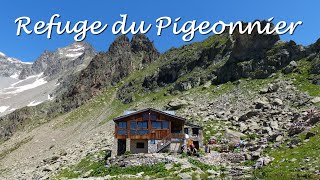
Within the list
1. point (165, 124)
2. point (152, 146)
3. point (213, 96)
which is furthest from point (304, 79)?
point (152, 146)

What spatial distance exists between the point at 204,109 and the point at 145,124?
20707 millimetres

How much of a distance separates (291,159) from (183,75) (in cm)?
8052

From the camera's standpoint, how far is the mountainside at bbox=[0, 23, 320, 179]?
43.6 meters

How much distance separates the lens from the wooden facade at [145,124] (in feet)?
186

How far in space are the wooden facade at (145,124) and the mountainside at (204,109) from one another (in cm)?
548

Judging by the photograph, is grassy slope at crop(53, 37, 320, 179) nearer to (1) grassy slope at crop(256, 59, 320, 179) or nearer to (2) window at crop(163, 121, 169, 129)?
(1) grassy slope at crop(256, 59, 320, 179)

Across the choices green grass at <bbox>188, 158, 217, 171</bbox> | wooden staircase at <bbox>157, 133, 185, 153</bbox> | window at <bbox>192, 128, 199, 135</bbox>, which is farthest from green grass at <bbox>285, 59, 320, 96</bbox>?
green grass at <bbox>188, 158, 217, 171</bbox>

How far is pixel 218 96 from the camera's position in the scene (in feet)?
276

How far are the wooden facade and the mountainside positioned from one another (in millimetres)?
5479

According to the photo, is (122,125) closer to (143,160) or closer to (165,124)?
(165,124)

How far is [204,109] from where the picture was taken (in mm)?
75250

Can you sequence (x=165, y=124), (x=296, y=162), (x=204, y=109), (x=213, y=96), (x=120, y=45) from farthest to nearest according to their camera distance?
1. (x=120, y=45)
2. (x=213, y=96)
3. (x=204, y=109)
4. (x=165, y=124)
5. (x=296, y=162)

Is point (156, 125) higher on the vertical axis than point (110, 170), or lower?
higher

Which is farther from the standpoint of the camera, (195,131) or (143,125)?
(195,131)
